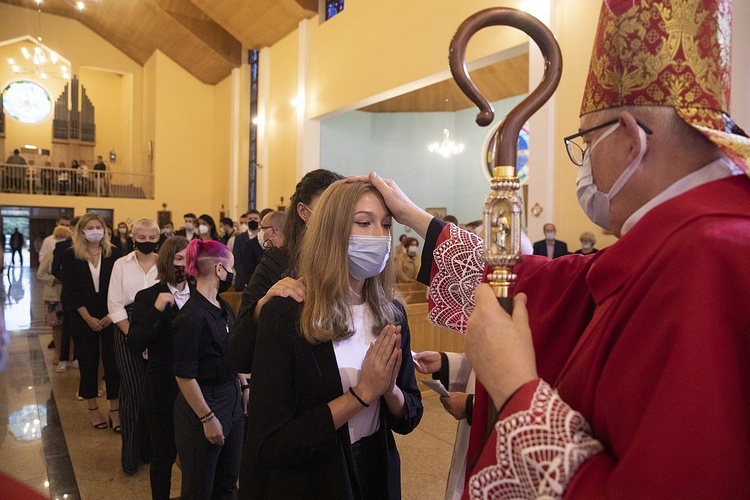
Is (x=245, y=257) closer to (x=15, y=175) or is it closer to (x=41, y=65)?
(x=15, y=175)

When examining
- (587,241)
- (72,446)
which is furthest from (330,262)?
(587,241)

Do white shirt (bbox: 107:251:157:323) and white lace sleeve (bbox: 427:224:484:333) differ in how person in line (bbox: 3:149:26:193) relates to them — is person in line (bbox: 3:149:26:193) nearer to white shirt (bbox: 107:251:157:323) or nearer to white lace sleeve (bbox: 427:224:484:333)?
white shirt (bbox: 107:251:157:323)

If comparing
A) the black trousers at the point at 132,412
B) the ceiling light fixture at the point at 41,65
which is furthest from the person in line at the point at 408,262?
the ceiling light fixture at the point at 41,65

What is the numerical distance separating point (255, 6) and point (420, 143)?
5601 mm

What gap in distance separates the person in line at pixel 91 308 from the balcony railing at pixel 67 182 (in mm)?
15536

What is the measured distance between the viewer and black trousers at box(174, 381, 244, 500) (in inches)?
99.9

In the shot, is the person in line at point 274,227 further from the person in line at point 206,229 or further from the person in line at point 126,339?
the person in line at point 206,229

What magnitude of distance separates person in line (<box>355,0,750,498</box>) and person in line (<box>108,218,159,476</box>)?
10.5 feet

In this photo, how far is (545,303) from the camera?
4.07ft

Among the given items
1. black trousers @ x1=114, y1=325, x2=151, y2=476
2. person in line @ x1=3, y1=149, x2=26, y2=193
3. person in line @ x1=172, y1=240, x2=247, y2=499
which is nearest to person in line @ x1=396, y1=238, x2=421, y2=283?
black trousers @ x1=114, y1=325, x2=151, y2=476

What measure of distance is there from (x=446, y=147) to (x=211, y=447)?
Result: 42.9 feet

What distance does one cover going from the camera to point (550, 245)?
7.11 meters

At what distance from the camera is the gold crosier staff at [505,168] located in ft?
3.21

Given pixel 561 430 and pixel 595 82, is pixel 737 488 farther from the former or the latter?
pixel 595 82
